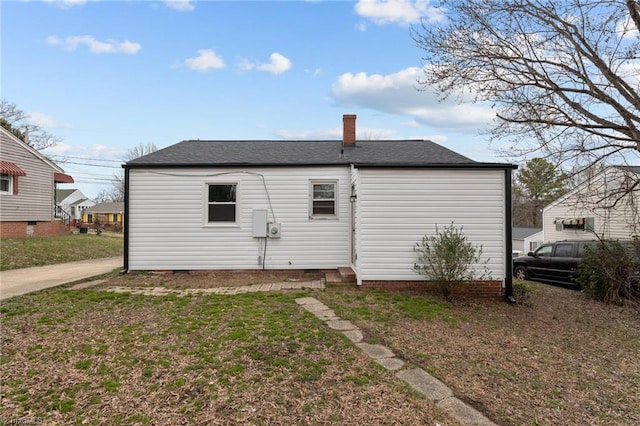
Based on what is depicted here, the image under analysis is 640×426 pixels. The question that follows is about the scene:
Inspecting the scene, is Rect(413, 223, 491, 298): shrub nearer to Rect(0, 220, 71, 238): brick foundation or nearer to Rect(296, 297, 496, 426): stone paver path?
Rect(296, 297, 496, 426): stone paver path

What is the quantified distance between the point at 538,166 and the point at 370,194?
13.1 feet

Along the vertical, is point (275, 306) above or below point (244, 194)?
below

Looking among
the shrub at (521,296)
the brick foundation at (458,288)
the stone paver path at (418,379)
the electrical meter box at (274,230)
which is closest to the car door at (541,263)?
the shrub at (521,296)

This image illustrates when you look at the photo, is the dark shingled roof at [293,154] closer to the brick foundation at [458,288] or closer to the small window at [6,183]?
the brick foundation at [458,288]

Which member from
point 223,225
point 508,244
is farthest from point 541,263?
point 223,225

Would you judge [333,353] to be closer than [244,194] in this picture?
Yes

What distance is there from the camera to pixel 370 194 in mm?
7512

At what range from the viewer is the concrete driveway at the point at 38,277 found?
24.4 ft

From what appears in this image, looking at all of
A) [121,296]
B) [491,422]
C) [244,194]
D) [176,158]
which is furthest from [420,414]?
[176,158]

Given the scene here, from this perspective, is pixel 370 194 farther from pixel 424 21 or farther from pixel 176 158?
pixel 176 158

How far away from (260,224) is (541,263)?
28.7 ft

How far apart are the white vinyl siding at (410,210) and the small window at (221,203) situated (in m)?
3.58

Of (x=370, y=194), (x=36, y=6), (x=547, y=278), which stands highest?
(x=36, y=6)

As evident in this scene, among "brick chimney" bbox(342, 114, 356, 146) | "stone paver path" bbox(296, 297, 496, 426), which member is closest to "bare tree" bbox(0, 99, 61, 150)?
"brick chimney" bbox(342, 114, 356, 146)
